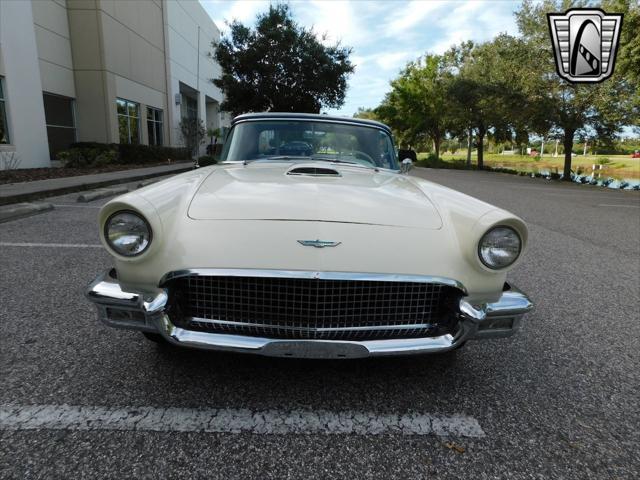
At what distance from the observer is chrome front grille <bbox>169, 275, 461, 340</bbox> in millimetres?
1812

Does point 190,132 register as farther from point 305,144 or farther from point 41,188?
point 305,144

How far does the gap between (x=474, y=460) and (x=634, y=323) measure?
211cm

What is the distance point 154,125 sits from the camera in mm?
22109

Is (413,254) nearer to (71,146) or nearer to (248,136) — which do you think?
(248,136)

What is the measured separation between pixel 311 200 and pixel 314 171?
2.30 feet

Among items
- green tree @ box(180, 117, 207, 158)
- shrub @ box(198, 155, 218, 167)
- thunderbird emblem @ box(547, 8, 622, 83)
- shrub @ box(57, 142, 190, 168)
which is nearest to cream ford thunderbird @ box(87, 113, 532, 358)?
shrub @ box(198, 155, 218, 167)

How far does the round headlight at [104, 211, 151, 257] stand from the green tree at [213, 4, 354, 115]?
21359 millimetres

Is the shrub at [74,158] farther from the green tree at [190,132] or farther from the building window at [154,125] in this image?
the green tree at [190,132]

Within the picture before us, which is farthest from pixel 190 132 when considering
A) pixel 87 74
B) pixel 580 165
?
pixel 580 165

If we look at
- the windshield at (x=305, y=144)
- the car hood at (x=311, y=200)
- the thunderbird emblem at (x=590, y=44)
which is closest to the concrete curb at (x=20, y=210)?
the windshield at (x=305, y=144)

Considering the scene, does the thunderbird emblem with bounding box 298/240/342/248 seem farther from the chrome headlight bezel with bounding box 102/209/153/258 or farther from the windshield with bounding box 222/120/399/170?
the windshield with bounding box 222/120/399/170

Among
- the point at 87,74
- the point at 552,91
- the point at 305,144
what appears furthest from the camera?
the point at 552,91

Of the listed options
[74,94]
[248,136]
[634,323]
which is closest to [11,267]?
[248,136]

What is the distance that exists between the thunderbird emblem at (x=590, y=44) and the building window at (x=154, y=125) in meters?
17.7
